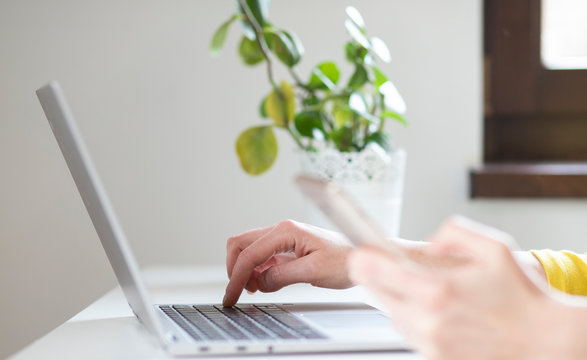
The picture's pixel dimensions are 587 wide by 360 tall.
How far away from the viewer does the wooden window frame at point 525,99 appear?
61.7 inches

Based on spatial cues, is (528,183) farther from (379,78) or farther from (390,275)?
(390,275)

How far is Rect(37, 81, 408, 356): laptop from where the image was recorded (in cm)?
56

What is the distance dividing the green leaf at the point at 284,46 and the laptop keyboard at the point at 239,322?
0.54 meters

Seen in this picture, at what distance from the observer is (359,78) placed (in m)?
1.28

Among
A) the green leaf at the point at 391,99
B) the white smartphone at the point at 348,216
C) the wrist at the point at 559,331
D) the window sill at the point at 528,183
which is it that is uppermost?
the white smartphone at the point at 348,216

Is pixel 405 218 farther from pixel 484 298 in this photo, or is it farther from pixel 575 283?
pixel 484 298

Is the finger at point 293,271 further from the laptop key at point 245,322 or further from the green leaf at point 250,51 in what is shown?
the green leaf at point 250,51

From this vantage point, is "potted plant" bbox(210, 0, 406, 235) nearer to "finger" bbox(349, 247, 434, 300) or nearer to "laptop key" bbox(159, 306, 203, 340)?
"laptop key" bbox(159, 306, 203, 340)

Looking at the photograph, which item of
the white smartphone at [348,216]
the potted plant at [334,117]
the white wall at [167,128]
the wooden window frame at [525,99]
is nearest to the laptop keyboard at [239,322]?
the white smartphone at [348,216]

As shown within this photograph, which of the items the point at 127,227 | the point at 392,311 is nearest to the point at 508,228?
the point at 127,227

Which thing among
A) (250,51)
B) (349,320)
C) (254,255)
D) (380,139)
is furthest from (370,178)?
(349,320)

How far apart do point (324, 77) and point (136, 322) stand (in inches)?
25.9

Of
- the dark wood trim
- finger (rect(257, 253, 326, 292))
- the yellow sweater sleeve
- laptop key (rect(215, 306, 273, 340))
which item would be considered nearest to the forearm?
the yellow sweater sleeve

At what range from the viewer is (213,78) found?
1.51 metres
